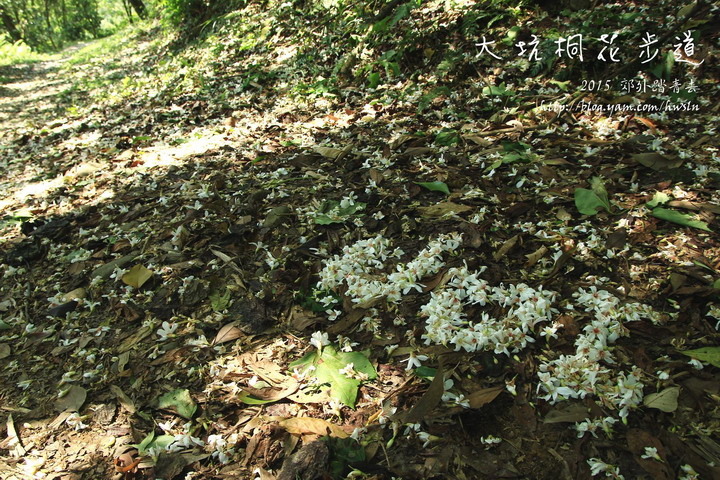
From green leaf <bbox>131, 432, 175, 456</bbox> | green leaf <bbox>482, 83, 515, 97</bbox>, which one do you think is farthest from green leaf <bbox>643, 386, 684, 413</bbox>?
green leaf <bbox>482, 83, 515, 97</bbox>

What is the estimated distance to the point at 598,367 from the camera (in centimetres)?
209

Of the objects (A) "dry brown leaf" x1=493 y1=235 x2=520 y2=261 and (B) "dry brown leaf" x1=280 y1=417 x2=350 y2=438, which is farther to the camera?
(A) "dry brown leaf" x1=493 y1=235 x2=520 y2=261

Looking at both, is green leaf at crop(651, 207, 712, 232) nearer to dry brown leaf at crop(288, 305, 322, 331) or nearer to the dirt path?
dry brown leaf at crop(288, 305, 322, 331)

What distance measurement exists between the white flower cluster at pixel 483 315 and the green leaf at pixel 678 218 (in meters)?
1.08

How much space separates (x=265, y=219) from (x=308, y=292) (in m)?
0.95

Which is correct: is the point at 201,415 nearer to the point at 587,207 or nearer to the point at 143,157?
the point at 587,207

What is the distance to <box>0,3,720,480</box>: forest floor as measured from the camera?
6.47 feet

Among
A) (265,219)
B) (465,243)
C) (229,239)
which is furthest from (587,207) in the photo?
(229,239)

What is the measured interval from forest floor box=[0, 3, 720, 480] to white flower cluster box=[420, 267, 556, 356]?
1 cm

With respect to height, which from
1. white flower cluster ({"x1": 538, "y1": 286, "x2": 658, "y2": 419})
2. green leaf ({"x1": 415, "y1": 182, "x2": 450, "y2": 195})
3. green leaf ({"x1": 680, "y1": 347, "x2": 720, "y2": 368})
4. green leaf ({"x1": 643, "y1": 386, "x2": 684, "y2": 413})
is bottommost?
green leaf ({"x1": 643, "y1": 386, "x2": 684, "y2": 413})

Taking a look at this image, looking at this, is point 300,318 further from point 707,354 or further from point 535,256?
point 707,354

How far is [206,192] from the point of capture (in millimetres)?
4008

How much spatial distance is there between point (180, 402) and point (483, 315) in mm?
1731

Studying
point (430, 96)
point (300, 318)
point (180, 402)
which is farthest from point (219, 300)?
point (430, 96)
